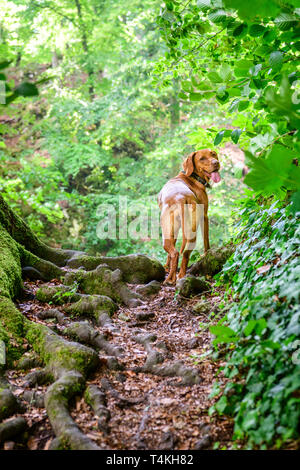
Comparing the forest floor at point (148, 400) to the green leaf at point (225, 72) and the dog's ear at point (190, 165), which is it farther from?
the dog's ear at point (190, 165)

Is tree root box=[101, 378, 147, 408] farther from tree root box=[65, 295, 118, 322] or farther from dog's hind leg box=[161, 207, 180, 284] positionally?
dog's hind leg box=[161, 207, 180, 284]

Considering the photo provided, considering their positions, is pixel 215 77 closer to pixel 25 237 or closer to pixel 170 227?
pixel 170 227

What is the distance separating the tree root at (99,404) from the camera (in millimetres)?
2289

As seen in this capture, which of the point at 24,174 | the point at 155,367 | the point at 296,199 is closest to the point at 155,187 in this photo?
the point at 24,174

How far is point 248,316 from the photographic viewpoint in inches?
95.8

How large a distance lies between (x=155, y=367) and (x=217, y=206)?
9769 mm

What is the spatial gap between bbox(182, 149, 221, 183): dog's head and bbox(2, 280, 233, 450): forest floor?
214cm

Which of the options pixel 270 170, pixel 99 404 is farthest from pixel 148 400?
pixel 270 170

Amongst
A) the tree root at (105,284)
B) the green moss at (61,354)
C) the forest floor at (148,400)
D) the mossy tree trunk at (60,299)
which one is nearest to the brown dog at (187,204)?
the mossy tree trunk at (60,299)

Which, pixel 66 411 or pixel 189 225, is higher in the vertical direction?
pixel 189 225

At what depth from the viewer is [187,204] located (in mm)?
4984

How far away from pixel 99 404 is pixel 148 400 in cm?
36

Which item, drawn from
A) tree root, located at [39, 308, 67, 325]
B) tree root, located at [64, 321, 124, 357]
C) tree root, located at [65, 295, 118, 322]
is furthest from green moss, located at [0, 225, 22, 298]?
tree root, located at [64, 321, 124, 357]
